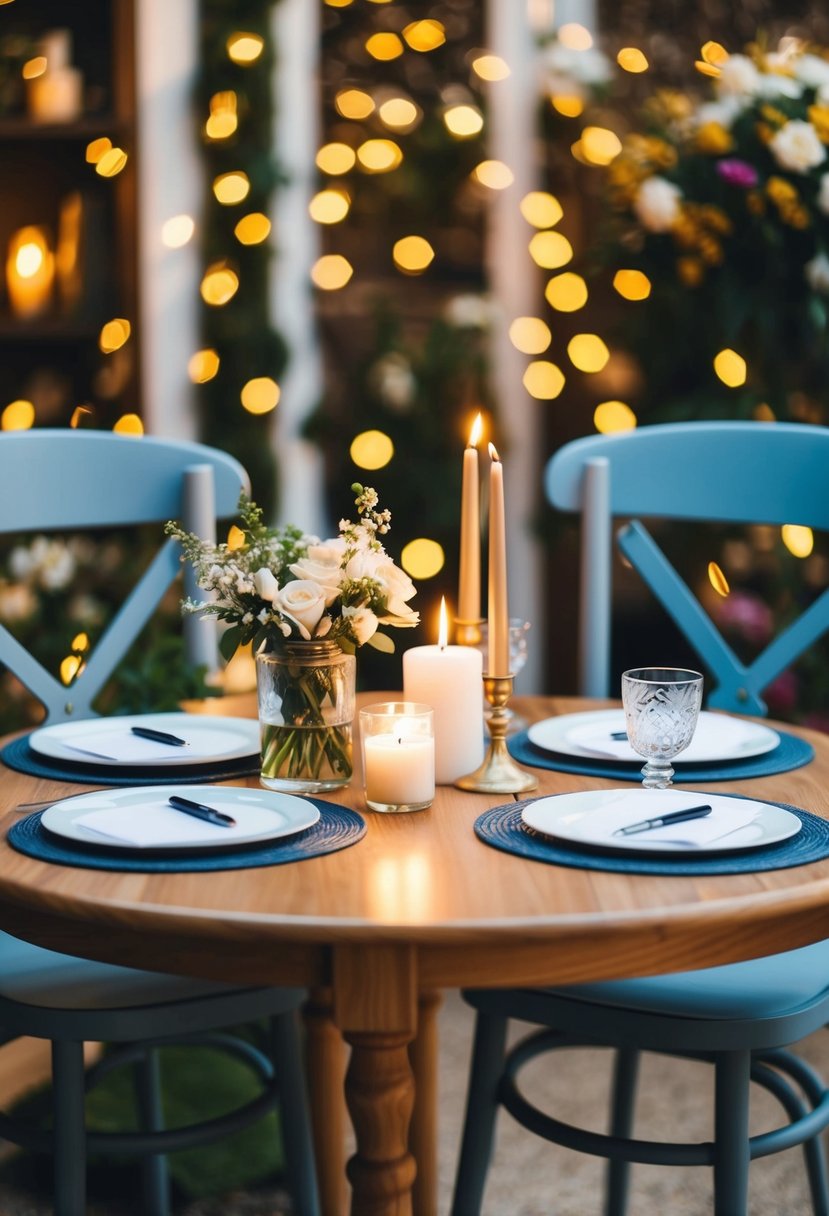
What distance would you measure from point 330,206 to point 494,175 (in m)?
0.39

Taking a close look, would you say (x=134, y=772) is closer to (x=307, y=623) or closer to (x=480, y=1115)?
(x=307, y=623)

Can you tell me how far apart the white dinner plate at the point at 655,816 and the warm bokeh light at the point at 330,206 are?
230cm

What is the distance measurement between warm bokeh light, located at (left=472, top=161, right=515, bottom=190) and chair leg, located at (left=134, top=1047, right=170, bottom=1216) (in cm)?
216

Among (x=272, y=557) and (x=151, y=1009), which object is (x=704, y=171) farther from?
(x=151, y=1009)

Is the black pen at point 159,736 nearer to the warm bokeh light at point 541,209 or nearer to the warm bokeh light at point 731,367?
the warm bokeh light at point 731,367

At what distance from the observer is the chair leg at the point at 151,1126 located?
5.97 ft

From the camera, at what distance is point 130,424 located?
3.19 m

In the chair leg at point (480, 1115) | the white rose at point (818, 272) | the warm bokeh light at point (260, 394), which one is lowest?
the chair leg at point (480, 1115)

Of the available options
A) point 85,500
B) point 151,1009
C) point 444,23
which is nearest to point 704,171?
point 444,23

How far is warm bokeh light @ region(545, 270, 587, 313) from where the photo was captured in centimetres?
324

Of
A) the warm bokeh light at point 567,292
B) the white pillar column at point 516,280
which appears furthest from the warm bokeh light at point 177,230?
the warm bokeh light at point 567,292

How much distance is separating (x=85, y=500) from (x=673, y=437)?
0.83 meters

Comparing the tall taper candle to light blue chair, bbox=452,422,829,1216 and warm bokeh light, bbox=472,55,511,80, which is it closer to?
light blue chair, bbox=452,422,829,1216

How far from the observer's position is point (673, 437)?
2000mm
